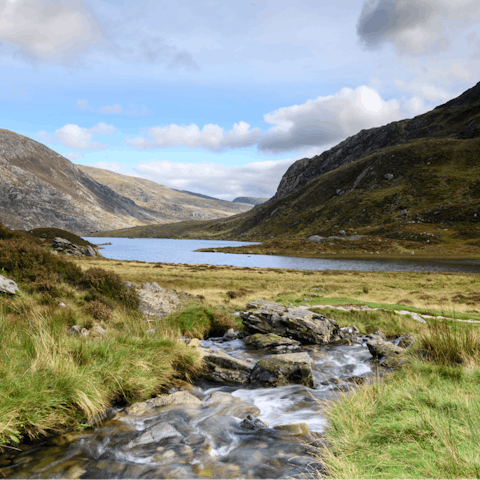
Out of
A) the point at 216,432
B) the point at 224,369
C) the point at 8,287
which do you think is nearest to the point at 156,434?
the point at 216,432

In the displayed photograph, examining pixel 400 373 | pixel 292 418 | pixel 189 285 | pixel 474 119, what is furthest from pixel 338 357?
pixel 474 119

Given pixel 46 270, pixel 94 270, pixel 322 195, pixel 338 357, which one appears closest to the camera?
pixel 338 357

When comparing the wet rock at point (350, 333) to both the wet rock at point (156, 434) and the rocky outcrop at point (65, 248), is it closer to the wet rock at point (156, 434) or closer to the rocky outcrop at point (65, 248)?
the wet rock at point (156, 434)

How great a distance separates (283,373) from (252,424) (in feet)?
10.1

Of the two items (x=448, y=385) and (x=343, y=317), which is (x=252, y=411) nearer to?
(x=448, y=385)

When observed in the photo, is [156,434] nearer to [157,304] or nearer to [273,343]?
[273,343]

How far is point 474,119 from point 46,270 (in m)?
203

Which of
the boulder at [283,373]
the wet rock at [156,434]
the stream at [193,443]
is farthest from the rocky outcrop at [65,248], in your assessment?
the wet rock at [156,434]

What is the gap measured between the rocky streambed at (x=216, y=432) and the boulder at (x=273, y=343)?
1.44m

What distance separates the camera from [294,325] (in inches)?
577

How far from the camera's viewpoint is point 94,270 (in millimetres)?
17109

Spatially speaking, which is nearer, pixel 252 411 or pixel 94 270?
pixel 252 411

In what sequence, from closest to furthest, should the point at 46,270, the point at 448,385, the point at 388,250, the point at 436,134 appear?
the point at 448,385 < the point at 46,270 < the point at 388,250 < the point at 436,134

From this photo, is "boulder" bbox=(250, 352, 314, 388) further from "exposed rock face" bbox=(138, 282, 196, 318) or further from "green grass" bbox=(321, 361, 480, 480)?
"exposed rock face" bbox=(138, 282, 196, 318)
